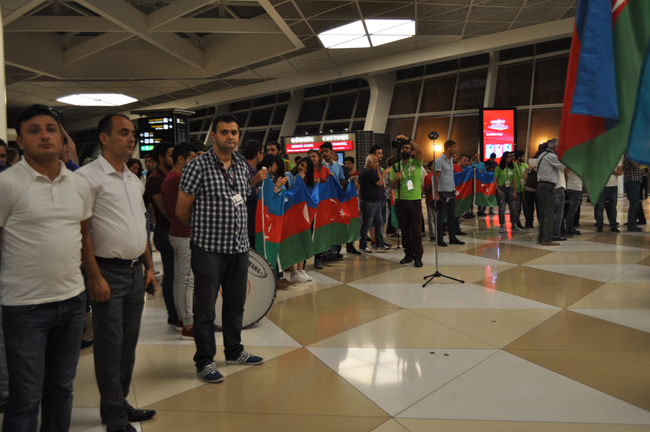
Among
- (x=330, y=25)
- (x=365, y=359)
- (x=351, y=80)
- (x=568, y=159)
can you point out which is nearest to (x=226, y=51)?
(x=330, y=25)

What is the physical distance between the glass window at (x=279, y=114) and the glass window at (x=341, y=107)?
8.09ft

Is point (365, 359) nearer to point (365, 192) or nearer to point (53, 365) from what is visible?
point (53, 365)

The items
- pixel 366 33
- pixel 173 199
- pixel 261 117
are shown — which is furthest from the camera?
pixel 261 117

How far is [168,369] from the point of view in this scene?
3.18 meters

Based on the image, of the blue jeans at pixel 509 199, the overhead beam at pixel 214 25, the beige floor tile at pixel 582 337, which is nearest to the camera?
the beige floor tile at pixel 582 337

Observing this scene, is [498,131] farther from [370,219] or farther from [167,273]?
[167,273]

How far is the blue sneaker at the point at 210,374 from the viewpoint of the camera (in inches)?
114

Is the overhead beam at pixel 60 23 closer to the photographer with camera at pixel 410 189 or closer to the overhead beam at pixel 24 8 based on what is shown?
Result: the overhead beam at pixel 24 8

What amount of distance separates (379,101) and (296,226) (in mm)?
14121

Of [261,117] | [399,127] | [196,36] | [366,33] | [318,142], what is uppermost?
[196,36]

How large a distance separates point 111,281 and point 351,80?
19.1 metres

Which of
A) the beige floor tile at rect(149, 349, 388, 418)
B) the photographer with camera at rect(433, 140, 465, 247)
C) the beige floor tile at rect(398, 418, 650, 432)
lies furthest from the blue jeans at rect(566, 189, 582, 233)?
the beige floor tile at rect(149, 349, 388, 418)

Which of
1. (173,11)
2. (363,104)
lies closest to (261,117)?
(363,104)

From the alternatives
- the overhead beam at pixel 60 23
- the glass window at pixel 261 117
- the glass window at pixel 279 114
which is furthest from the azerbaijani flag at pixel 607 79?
the glass window at pixel 261 117
